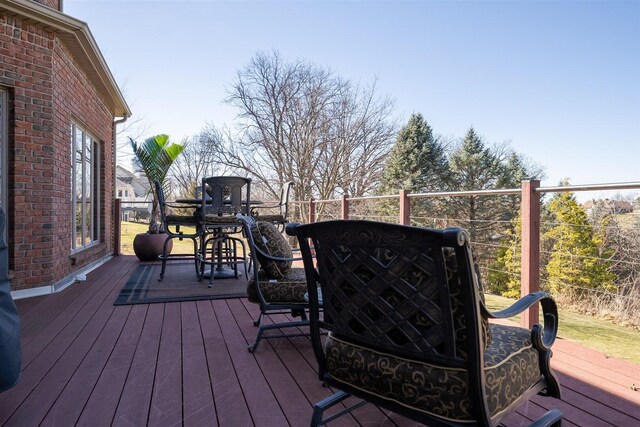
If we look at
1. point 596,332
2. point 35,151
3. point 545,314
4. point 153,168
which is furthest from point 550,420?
point 153,168

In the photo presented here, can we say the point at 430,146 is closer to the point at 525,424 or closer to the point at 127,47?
the point at 127,47

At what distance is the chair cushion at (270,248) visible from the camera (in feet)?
9.04

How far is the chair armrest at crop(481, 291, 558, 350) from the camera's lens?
1.26 metres

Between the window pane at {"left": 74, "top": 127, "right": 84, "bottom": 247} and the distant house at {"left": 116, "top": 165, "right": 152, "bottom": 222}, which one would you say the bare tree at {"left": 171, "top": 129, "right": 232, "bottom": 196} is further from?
the window pane at {"left": 74, "top": 127, "right": 84, "bottom": 247}

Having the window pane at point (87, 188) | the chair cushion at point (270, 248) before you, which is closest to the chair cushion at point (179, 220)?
the window pane at point (87, 188)

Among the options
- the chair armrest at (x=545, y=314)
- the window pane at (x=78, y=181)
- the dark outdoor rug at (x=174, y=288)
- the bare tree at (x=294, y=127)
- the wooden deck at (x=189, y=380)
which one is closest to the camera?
the chair armrest at (x=545, y=314)

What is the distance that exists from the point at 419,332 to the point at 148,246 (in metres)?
6.77

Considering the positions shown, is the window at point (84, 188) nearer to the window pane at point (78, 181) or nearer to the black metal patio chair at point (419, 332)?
the window pane at point (78, 181)

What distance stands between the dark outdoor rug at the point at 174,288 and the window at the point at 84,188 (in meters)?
0.97

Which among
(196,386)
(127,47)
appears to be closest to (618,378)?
(196,386)

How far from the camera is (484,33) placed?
17.8m

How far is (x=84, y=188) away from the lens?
602 cm

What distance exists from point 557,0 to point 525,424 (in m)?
19.3

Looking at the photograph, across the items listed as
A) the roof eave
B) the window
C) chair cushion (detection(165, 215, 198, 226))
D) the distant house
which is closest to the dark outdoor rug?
chair cushion (detection(165, 215, 198, 226))
